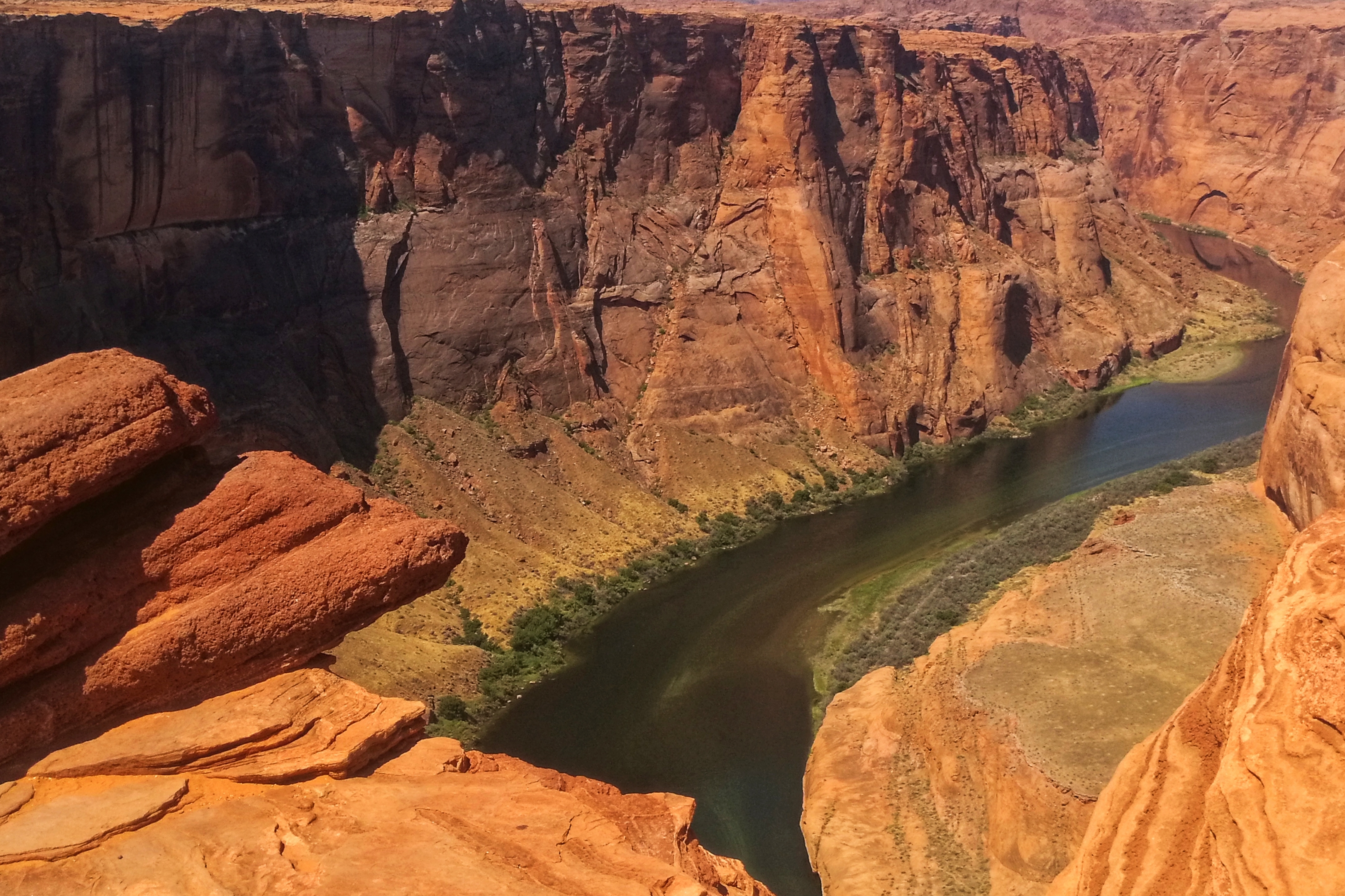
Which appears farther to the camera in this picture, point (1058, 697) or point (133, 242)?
point (133, 242)

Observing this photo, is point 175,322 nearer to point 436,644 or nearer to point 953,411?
point 436,644

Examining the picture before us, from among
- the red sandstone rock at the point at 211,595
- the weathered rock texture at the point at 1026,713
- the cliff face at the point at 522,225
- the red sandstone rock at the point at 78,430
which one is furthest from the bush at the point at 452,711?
the red sandstone rock at the point at 78,430

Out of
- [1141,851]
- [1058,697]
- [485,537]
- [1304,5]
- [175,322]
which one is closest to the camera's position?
[1141,851]

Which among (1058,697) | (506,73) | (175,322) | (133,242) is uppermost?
(506,73)

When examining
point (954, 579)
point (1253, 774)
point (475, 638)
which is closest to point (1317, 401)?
point (954, 579)

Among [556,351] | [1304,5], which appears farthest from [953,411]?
[1304,5]

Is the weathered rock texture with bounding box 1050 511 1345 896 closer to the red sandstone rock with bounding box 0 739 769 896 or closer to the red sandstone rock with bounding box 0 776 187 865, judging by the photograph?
the red sandstone rock with bounding box 0 739 769 896
